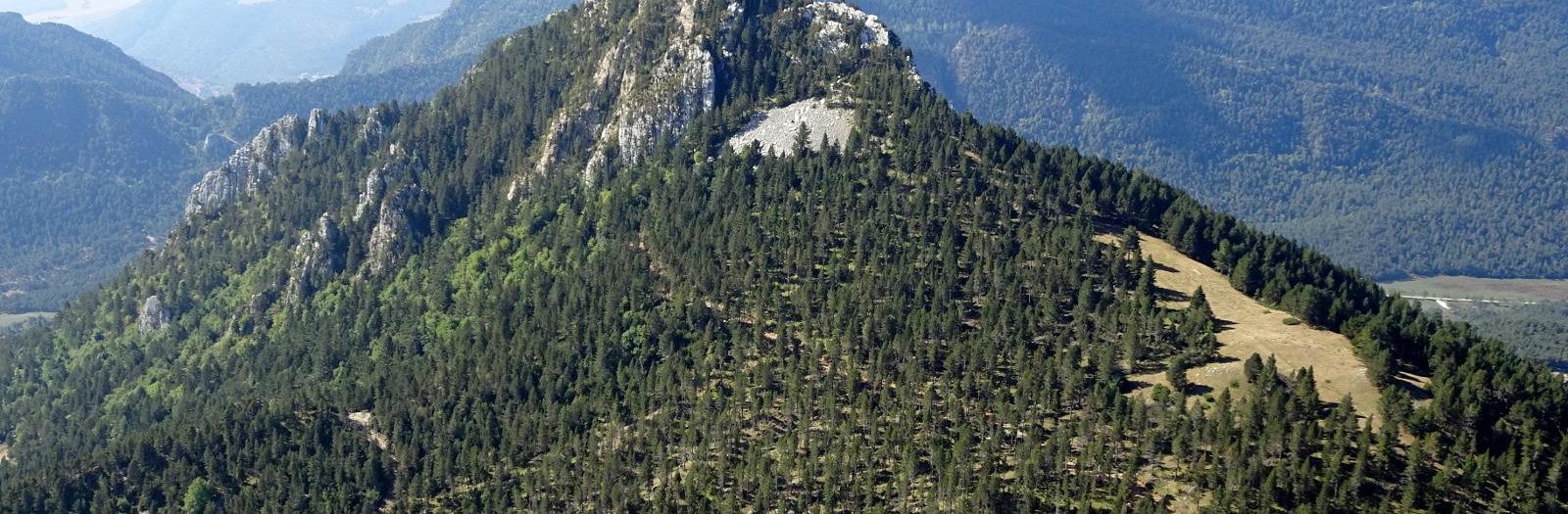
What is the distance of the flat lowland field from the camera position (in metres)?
152

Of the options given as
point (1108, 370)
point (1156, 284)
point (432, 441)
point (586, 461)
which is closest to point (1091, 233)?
point (1156, 284)

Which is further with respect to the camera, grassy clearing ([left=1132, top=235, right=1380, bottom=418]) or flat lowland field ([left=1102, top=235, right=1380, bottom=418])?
grassy clearing ([left=1132, top=235, right=1380, bottom=418])

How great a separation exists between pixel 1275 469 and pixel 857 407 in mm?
54893

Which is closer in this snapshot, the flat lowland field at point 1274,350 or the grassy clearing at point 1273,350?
the flat lowland field at point 1274,350

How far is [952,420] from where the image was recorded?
16350 centimetres

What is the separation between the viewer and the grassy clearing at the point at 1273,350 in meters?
152

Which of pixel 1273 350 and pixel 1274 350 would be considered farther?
pixel 1273 350

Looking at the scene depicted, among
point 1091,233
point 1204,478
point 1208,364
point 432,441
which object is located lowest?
point 432,441

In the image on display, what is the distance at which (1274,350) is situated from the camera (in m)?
162

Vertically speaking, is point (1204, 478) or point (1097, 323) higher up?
point (1097, 323)

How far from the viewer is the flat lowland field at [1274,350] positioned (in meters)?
152

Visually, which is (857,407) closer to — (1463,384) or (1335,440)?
(1335,440)

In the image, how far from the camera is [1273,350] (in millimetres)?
161750

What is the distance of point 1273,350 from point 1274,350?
0.49ft
